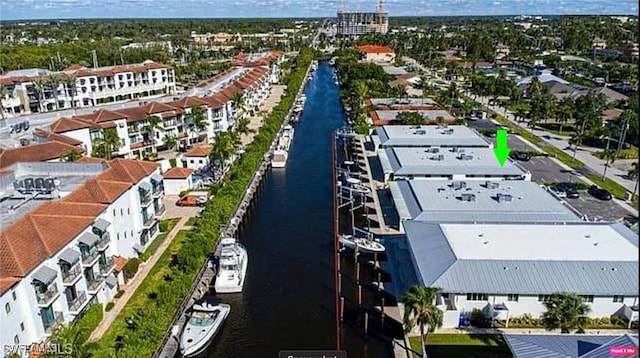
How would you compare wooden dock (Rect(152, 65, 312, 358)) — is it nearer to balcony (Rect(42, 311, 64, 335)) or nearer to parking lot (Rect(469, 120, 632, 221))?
balcony (Rect(42, 311, 64, 335))

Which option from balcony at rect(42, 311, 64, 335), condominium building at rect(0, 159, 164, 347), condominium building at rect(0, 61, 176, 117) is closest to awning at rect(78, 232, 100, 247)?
condominium building at rect(0, 159, 164, 347)

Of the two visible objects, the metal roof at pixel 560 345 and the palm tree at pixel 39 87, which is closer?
the metal roof at pixel 560 345

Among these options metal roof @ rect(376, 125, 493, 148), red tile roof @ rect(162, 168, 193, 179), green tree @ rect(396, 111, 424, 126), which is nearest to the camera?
red tile roof @ rect(162, 168, 193, 179)

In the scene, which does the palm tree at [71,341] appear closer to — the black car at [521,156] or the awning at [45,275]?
the awning at [45,275]

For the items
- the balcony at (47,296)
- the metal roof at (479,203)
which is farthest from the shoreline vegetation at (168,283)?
the metal roof at (479,203)

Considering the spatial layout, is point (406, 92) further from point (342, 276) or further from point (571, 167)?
point (342, 276)

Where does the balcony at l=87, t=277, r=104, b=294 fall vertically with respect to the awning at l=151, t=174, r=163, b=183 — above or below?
below

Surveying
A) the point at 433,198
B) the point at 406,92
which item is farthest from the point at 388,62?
the point at 433,198

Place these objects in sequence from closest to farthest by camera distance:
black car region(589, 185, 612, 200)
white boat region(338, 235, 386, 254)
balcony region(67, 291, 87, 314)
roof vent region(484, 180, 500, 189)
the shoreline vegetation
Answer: the shoreline vegetation → balcony region(67, 291, 87, 314) → white boat region(338, 235, 386, 254) → roof vent region(484, 180, 500, 189) → black car region(589, 185, 612, 200)
